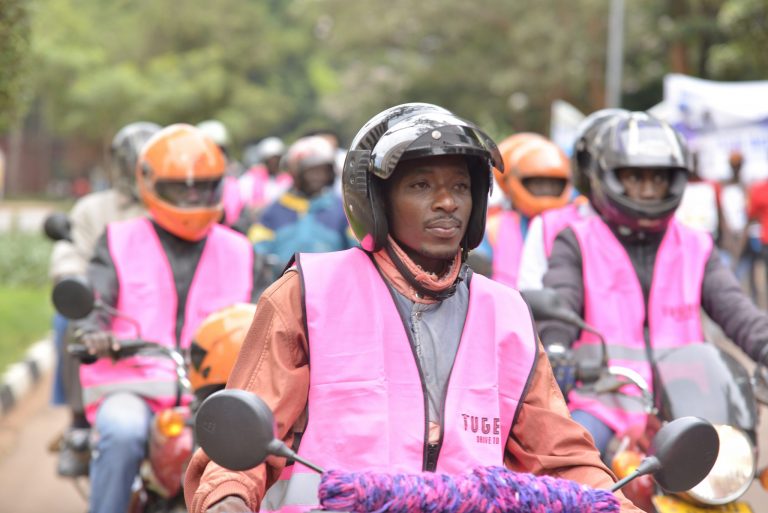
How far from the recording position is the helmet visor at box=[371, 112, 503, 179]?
3248mm

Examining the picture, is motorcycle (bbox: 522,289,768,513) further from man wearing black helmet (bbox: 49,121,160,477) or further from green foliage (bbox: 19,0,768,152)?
green foliage (bbox: 19,0,768,152)

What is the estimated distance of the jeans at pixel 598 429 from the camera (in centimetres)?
479

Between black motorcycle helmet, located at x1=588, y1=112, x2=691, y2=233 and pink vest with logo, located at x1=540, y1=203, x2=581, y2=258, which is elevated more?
black motorcycle helmet, located at x1=588, y1=112, x2=691, y2=233

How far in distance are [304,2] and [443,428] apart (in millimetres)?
31437

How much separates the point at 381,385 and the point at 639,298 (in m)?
2.28

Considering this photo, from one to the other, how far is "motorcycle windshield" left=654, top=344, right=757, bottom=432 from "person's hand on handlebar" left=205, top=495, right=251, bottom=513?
1.78 m

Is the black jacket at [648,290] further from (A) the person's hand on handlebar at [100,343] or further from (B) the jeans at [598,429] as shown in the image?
(A) the person's hand on handlebar at [100,343]

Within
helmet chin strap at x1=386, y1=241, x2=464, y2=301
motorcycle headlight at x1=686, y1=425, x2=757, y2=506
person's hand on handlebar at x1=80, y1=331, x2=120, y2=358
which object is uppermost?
helmet chin strap at x1=386, y1=241, x2=464, y2=301

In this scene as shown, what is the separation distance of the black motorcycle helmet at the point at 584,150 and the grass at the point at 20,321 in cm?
730

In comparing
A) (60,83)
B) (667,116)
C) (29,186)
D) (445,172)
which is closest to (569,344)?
(445,172)

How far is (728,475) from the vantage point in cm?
381

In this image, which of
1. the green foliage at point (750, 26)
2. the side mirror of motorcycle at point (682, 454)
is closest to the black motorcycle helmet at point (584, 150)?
the side mirror of motorcycle at point (682, 454)

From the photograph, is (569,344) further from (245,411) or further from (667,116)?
(667,116)

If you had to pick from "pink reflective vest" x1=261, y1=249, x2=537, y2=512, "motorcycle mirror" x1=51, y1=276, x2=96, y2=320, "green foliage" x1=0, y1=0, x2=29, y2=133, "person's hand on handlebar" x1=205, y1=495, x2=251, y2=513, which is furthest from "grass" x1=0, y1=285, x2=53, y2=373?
"person's hand on handlebar" x1=205, y1=495, x2=251, y2=513
